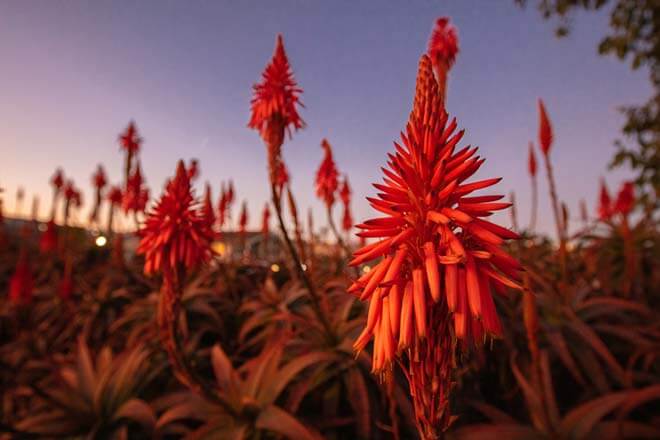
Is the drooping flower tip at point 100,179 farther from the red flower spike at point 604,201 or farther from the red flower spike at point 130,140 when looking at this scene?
the red flower spike at point 604,201

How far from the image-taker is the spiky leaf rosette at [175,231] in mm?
2303

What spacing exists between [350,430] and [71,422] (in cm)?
206

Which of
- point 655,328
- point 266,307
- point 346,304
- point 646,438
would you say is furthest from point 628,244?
point 266,307

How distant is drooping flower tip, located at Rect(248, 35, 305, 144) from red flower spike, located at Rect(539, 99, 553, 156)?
198 cm

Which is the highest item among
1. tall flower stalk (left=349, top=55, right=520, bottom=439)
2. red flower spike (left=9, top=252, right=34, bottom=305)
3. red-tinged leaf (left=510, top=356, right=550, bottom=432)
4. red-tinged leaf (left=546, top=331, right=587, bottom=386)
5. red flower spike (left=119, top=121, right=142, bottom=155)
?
red flower spike (left=119, top=121, right=142, bottom=155)

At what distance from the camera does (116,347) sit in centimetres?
481

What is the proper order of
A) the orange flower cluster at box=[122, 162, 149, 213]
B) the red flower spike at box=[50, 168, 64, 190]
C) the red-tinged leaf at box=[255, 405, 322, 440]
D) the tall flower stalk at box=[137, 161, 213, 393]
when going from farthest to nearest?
the red flower spike at box=[50, 168, 64, 190] < the orange flower cluster at box=[122, 162, 149, 213] < the tall flower stalk at box=[137, 161, 213, 393] < the red-tinged leaf at box=[255, 405, 322, 440]

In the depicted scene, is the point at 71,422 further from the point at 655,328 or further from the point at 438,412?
the point at 655,328

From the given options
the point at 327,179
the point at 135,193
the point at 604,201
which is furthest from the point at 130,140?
the point at 604,201

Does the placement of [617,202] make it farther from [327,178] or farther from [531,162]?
[327,178]

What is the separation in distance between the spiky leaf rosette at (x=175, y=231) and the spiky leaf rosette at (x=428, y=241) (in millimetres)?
1648

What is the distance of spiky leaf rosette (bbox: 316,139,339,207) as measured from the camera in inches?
165

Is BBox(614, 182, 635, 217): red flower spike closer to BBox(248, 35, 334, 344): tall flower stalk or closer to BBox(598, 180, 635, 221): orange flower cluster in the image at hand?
BBox(598, 180, 635, 221): orange flower cluster

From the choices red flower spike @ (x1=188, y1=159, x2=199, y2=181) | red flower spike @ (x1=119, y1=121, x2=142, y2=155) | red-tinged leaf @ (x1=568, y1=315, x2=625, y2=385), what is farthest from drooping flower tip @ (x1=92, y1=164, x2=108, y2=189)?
red-tinged leaf @ (x1=568, y1=315, x2=625, y2=385)
